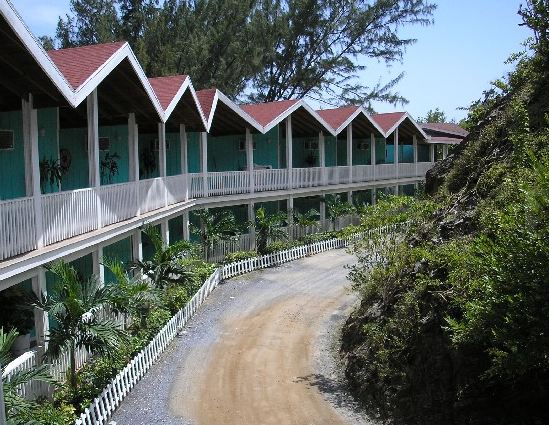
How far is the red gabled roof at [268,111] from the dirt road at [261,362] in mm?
8314

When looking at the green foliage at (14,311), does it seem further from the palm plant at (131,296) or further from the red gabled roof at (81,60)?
the red gabled roof at (81,60)

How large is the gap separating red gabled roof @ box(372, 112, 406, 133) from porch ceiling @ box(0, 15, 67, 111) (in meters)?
24.1

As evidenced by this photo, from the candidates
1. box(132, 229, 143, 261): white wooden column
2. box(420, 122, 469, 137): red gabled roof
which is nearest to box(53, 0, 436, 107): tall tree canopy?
box(420, 122, 469, 137): red gabled roof

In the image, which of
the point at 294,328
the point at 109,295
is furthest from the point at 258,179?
the point at 109,295

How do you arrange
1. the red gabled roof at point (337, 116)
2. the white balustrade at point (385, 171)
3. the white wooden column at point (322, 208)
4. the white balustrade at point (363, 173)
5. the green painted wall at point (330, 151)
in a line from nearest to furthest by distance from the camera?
the white wooden column at point (322, 208), the red gabled roof at point (337, 116), the white balustrade at point (363, 173), the green painted wall at point (330, 151), the white balustrade at point (385, 171)

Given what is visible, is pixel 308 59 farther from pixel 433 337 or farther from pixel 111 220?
pixel 433 337

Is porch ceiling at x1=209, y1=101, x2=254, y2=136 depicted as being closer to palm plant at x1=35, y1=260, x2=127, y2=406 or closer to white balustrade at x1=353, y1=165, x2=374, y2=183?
white balustrade at x1=353, y1=165, x2=374, y2=183

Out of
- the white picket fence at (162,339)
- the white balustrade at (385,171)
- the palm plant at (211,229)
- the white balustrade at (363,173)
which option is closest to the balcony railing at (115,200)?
the palm plant at (211,229)

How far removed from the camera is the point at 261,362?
12.8 metres

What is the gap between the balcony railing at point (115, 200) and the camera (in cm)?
967

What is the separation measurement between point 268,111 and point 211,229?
7.23 metres

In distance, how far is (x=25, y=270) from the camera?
31.6 ft

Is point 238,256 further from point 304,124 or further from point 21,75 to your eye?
point 21,75

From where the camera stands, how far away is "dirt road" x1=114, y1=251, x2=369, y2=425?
34.1 feet
